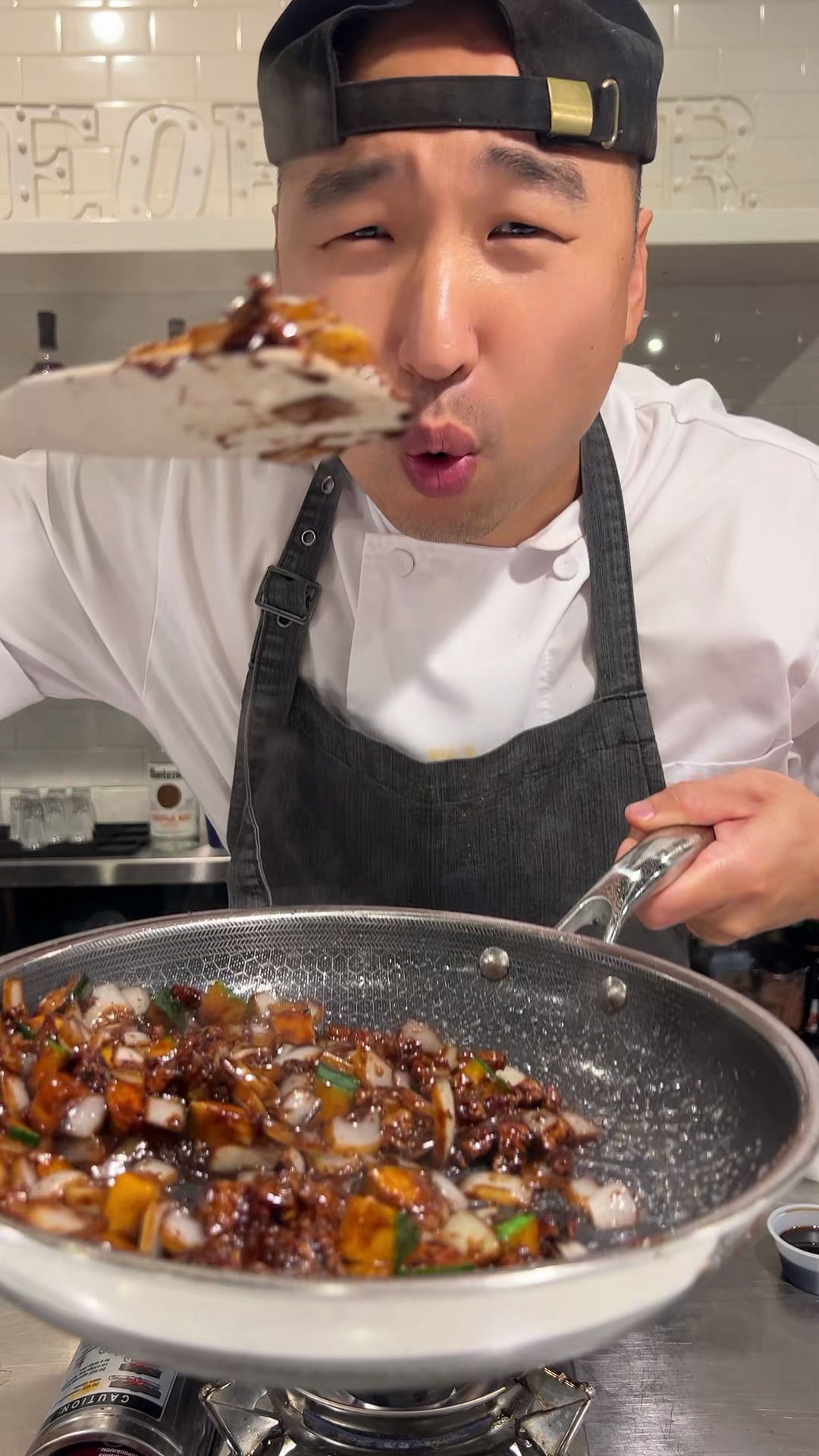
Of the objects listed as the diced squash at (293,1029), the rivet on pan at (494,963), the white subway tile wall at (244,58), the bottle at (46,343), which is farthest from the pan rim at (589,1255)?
the white subway tile wall at (244,58)

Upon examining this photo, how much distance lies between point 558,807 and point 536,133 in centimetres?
70

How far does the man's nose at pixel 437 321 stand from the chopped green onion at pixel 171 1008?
578mm

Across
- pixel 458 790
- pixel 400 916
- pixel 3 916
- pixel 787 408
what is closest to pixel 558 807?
pixel 458 790

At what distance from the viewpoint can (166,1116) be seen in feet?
2.67

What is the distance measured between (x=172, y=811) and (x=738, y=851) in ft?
6.67

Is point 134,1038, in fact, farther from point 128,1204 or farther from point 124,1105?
point 128,1204

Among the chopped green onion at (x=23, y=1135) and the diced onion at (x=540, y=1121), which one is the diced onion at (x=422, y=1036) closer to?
the diced onion at (x=540, y=1121)

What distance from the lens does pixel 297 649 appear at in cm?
137

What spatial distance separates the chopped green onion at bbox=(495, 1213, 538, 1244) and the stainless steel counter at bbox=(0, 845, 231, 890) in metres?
1.99

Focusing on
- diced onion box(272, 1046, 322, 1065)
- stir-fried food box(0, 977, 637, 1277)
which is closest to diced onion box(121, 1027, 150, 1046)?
stir-fried food box(0, 977, 637, 1277)

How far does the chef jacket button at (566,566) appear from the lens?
1368 mm

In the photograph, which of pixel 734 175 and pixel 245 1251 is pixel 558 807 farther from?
pixel 734 175

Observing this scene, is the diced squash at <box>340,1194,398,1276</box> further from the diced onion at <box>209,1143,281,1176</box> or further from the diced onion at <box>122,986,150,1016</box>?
the diced onion at <box>122,986,150,1016</box>

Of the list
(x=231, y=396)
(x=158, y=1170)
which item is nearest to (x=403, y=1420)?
(x=158, y=1170)
